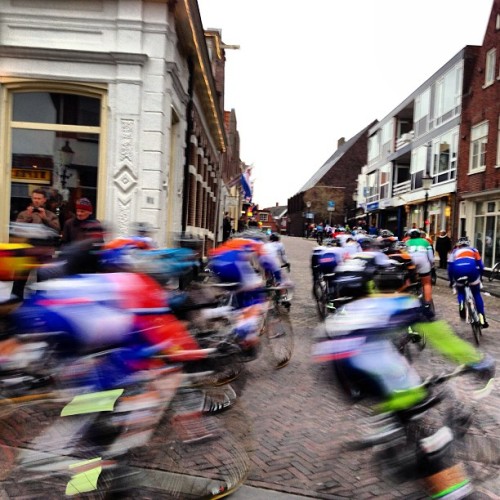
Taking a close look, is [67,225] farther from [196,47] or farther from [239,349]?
[196,47]

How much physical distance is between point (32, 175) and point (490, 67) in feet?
63.6

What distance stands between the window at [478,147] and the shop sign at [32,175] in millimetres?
17718

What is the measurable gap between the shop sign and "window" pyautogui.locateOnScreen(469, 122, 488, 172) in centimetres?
1772

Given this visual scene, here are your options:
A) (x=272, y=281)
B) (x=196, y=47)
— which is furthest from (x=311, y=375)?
(x=196, y=47)

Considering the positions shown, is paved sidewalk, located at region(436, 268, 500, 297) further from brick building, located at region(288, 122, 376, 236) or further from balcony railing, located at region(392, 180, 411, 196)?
brick building, located at region(288, 122, 376, 236)

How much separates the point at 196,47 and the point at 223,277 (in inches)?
297

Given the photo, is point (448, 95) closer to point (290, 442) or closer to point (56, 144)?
point (56, 144)

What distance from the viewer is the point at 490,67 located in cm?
2195

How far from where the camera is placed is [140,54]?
9.20 meters

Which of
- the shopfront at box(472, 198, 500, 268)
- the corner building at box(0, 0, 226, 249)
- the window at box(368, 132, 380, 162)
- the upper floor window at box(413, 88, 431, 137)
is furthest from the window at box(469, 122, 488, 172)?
the window at box(368, 132, 380, 162)

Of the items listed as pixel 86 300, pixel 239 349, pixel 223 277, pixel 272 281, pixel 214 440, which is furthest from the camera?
pixel 272 281

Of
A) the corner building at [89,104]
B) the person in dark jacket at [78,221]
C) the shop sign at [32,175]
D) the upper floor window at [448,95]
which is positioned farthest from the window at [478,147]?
the person in dark jacket at [78,221]

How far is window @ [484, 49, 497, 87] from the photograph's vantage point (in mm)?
21539

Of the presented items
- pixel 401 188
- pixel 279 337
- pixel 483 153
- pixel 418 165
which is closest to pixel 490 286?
pixel 483 153
